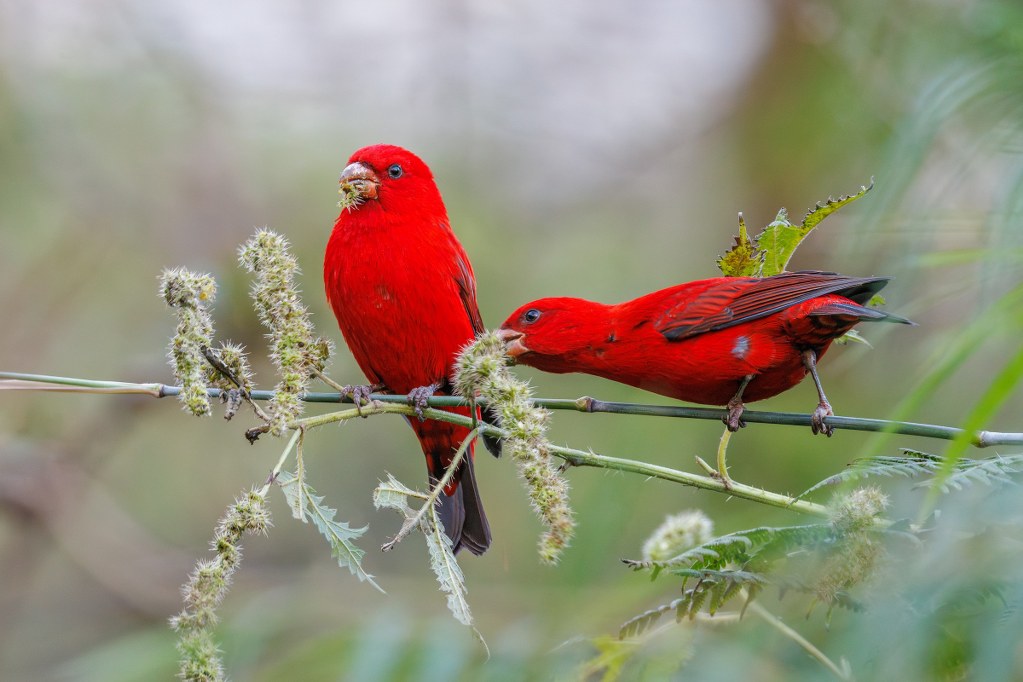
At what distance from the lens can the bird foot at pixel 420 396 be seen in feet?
8.73

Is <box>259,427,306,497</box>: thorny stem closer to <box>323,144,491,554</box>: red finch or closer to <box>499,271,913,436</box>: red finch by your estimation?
<box>499,271,913,436</box>: red finch

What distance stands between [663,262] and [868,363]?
7.48 feet

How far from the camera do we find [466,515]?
12.9 feet

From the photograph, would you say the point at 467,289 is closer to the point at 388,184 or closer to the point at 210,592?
the point at 388,184

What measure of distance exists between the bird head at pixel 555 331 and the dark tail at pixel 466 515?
2.03 ft

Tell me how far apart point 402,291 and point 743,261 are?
4.58ft

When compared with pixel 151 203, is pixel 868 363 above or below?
below

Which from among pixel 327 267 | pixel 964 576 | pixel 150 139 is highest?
pixel 150 139

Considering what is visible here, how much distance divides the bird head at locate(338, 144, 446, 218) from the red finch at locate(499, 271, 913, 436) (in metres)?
0.80

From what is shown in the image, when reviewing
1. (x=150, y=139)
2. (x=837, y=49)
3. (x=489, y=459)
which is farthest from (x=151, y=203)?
(x=837, y=49)

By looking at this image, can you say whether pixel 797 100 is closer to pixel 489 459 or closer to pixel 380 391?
pixel 489 459

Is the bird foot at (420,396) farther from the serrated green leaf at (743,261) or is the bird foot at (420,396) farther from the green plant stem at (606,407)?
the serrated green leaf at (743,261)

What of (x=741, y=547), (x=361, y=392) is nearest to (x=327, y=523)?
(x=741, y=547)

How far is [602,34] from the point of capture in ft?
27.5
